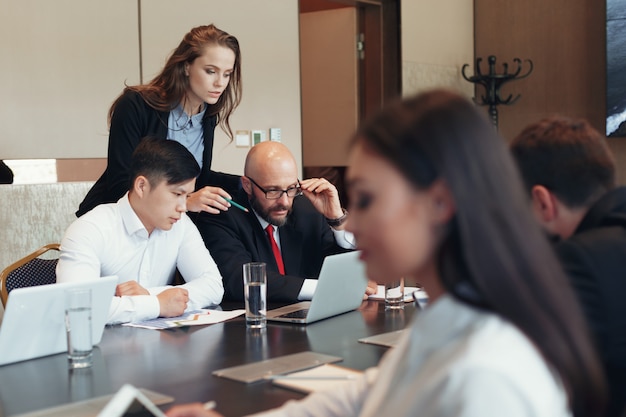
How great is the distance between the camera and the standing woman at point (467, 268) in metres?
0.83

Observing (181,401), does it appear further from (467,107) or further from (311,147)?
(311,147)

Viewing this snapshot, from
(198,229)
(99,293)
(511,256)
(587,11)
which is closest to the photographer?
(511,256)

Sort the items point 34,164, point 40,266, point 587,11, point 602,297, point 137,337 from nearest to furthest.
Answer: point 602,297 → point 137,337 → point 40,266 → point 34,164 → point 587,11

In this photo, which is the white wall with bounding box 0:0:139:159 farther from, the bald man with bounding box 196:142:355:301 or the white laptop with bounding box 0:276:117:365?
the white laptop with bounding box 0:276:117:365

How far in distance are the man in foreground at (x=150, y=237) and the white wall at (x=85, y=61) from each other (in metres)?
1.92

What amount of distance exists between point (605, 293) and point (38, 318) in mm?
1286

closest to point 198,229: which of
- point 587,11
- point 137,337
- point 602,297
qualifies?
point 137,337

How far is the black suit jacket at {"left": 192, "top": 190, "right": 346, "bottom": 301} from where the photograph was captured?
2.77 m

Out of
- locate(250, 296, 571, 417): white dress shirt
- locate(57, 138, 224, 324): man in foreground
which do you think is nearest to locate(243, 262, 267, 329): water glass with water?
locate(57, 138, 224, 324): man in foreground

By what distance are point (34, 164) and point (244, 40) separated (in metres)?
1.82

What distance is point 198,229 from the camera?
3141mm

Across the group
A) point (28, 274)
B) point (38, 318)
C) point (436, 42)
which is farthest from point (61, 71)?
point (436, 42)

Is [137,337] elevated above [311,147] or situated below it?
below

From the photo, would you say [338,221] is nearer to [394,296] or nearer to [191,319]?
[394,296]
